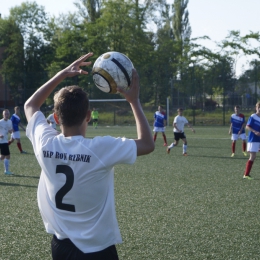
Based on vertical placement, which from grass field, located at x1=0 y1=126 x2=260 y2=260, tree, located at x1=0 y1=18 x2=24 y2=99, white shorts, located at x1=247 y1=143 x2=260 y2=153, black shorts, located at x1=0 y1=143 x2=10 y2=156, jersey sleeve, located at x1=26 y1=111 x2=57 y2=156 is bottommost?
grass field, located at x1=0 y1=126 x2=260 y2=260

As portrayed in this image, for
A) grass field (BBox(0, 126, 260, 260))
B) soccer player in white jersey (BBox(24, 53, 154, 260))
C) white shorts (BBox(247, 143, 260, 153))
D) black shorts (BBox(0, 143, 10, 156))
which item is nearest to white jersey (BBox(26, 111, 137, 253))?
soccer player in white jersey (BBox(24, 53, 154, 260))

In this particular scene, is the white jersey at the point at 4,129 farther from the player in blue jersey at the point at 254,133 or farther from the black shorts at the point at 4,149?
the player in blue jersey at the point at 254,133

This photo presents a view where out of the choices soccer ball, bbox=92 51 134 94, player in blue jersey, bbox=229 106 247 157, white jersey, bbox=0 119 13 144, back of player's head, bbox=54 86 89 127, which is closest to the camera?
back of player's head, bbox=54 86 89 127

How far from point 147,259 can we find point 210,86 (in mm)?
36439

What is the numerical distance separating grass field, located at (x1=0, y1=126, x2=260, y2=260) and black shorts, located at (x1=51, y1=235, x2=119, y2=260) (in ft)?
9.05

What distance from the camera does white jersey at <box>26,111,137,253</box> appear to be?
2906 millimetres

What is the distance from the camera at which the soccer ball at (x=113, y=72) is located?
368cm

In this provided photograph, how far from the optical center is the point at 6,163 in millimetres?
13453

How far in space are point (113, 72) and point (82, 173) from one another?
1.08m

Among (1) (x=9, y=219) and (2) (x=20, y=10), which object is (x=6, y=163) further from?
(2) (x=20, y=10)

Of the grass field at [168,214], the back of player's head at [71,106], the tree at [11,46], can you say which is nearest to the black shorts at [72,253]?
the back of player's head at [71,106]

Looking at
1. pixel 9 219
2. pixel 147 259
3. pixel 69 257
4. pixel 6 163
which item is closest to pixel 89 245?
pixel 69 257

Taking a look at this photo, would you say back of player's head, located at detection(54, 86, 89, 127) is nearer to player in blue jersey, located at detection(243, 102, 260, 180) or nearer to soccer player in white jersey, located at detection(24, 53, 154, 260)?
soccer player in white jersey, located at detection(24, 53, 154, 260)

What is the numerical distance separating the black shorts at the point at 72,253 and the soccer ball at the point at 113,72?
4.03 feet
